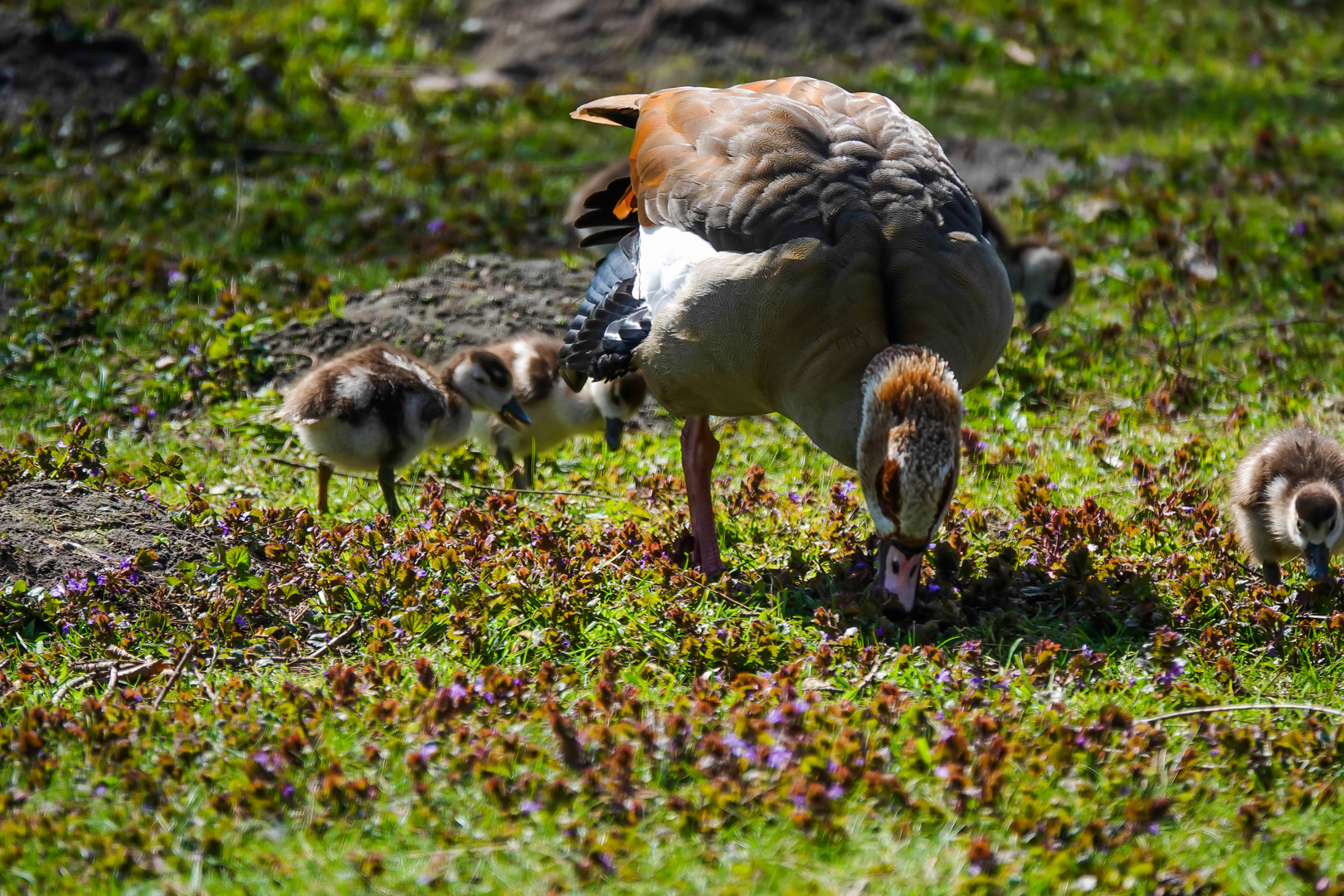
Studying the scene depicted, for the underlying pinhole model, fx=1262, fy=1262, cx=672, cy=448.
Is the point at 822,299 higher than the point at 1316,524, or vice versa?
the point at 822,299

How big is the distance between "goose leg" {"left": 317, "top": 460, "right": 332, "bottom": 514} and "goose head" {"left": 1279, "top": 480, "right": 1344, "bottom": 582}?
160 inches

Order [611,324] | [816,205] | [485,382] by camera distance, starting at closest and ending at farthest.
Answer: [816,205] < [611,324] < [485,382]

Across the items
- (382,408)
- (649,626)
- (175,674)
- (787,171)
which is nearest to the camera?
(175,674)

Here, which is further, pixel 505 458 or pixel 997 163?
pixel 997 163

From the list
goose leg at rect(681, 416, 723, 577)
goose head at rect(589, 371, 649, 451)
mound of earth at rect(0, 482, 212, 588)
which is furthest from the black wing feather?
mound of earth at rect(0, 482, 212, 588)

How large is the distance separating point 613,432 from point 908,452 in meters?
2.55

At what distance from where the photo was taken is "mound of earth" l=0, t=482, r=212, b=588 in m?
4.68

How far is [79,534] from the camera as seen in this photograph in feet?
16.1

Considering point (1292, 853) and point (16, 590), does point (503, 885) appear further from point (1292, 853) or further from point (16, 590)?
point (16, 590)

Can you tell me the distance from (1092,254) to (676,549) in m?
4.95

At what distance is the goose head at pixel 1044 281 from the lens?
7840 millimetres

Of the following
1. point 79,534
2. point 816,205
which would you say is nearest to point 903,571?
point 816,205

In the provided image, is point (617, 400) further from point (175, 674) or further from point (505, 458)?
point (175, 674)

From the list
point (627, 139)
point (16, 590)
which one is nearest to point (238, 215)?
point (627, 139)
